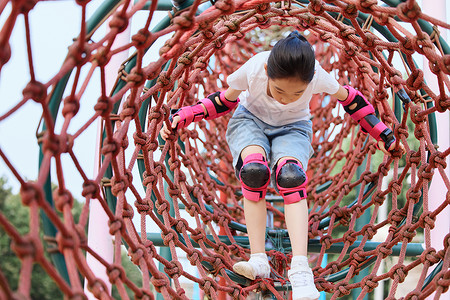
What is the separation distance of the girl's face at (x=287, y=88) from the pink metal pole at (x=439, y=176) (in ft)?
2.06

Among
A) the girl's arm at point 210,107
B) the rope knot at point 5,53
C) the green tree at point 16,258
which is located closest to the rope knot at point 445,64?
the girl's arm at point 210,107

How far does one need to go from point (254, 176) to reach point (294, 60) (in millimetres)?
283

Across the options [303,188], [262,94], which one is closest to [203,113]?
[262,94]

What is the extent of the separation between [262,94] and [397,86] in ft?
1.10

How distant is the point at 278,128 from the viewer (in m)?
1.38

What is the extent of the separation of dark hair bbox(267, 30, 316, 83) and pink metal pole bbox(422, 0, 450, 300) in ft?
2.19

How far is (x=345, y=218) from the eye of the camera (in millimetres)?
1433

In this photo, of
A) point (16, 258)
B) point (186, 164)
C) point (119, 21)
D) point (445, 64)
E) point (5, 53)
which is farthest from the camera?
point (16, 258)

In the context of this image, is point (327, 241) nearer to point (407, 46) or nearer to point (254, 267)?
point (254, 267)

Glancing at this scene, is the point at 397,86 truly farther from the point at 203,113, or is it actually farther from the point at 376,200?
the point at 203,113

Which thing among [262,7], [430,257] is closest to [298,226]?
[430,257]

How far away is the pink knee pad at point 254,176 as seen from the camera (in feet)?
3.93

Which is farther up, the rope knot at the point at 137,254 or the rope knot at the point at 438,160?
the rope knot at the point at 438,160

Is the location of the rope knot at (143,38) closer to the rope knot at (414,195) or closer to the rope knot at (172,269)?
the rope knot at (172,269)
